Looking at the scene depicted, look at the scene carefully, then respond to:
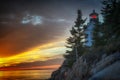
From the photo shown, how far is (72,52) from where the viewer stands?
56375mm

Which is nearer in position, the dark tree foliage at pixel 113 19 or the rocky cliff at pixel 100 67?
the rocky cliff at pixel 100 67

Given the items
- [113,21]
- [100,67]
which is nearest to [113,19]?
[113,21]

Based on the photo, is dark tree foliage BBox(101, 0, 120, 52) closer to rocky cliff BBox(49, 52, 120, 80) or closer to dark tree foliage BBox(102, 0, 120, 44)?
dark tree foliage BBox(102, 0, 120, 44)

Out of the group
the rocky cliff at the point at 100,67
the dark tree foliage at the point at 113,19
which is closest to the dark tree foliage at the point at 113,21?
the dark tree foliage at the point at 113,19

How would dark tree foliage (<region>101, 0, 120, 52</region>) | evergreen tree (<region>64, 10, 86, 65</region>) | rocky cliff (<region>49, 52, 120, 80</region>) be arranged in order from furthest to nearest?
evergreen tree (<region>64, 10, 86, 65</region>) < dark tree foliage (<region>101, 0, 120, 52</region>) < rocky cliff (<region>49, 52, 120, 80</region>)

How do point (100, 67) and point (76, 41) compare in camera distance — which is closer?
point (100, 67)

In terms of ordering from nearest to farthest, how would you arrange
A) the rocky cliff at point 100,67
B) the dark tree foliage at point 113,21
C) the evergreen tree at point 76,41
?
the rocky cliff at point 100,67 → the dark tree foliage at point 113,21 → the evergreen tree at point 76,41

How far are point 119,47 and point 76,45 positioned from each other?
31.3 meters

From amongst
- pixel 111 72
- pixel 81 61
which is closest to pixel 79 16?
pixel 81 61

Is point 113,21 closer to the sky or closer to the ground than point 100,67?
closer to the sky

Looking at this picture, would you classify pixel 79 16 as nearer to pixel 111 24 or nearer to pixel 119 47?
pixel 111 24

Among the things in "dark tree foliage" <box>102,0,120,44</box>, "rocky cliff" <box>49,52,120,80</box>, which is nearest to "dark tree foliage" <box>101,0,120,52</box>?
"dark tree foliage" <box>102,0,120,44</box>

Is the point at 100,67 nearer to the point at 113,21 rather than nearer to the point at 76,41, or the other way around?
the point at 113,21

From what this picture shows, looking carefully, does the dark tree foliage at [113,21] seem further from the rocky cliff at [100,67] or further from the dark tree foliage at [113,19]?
the rocky cliff at [100,67]
